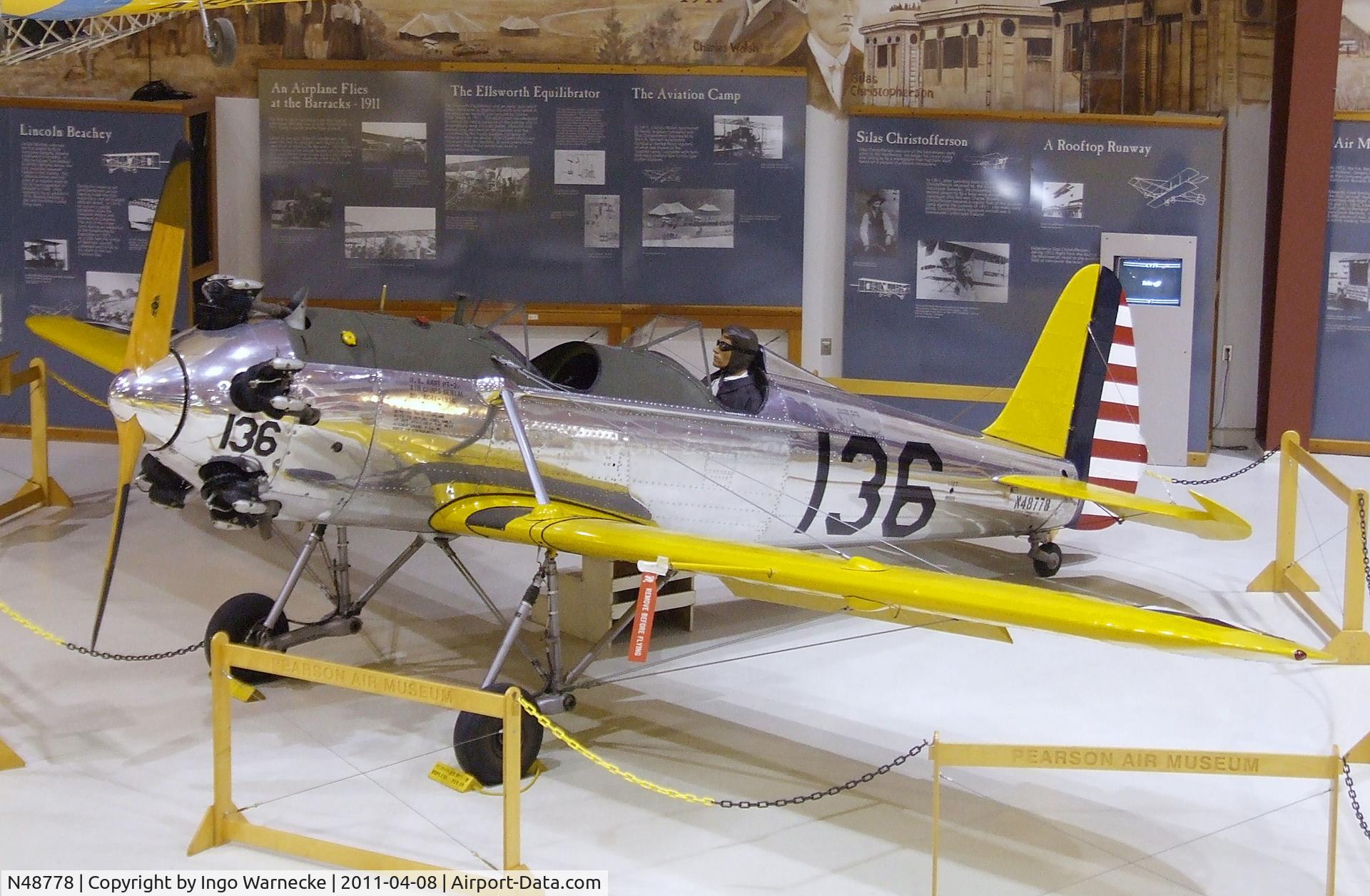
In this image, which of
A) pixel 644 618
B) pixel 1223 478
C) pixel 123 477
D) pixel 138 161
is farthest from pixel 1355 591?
pixel 138 161

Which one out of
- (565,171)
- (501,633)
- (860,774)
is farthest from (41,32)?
(860,774)

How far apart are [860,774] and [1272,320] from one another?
6.59m

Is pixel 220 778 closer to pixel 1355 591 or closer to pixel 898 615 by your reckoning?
pixel 898 615

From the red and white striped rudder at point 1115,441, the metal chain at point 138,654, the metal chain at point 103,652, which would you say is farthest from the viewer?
the red and white striped rudder at point 1115,441

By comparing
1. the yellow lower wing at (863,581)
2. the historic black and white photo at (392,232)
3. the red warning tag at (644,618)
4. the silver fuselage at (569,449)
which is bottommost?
the red warning tag at (644,618)

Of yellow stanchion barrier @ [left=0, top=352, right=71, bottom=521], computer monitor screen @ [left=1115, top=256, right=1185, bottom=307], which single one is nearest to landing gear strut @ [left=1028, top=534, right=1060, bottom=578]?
computer monitor screen @ [left=1115, top=256, right=1185, bottom=307]

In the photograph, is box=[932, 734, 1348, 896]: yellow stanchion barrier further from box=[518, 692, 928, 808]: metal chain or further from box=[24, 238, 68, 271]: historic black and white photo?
box=[24, 238, 68, 271]: historic black and white photo

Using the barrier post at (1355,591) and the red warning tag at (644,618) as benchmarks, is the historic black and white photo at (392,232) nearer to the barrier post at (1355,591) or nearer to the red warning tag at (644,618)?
the red warning tag at (644,618)

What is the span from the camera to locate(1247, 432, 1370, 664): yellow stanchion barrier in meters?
7.21

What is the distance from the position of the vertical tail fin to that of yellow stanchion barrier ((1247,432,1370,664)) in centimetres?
76

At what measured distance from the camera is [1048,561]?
27.1 ft

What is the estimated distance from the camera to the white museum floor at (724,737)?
5.25 metres

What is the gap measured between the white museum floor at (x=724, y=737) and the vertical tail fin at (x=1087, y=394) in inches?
26.7

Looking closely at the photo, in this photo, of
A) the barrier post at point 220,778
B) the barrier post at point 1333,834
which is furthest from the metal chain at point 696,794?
the barrier post at point 1333,834
